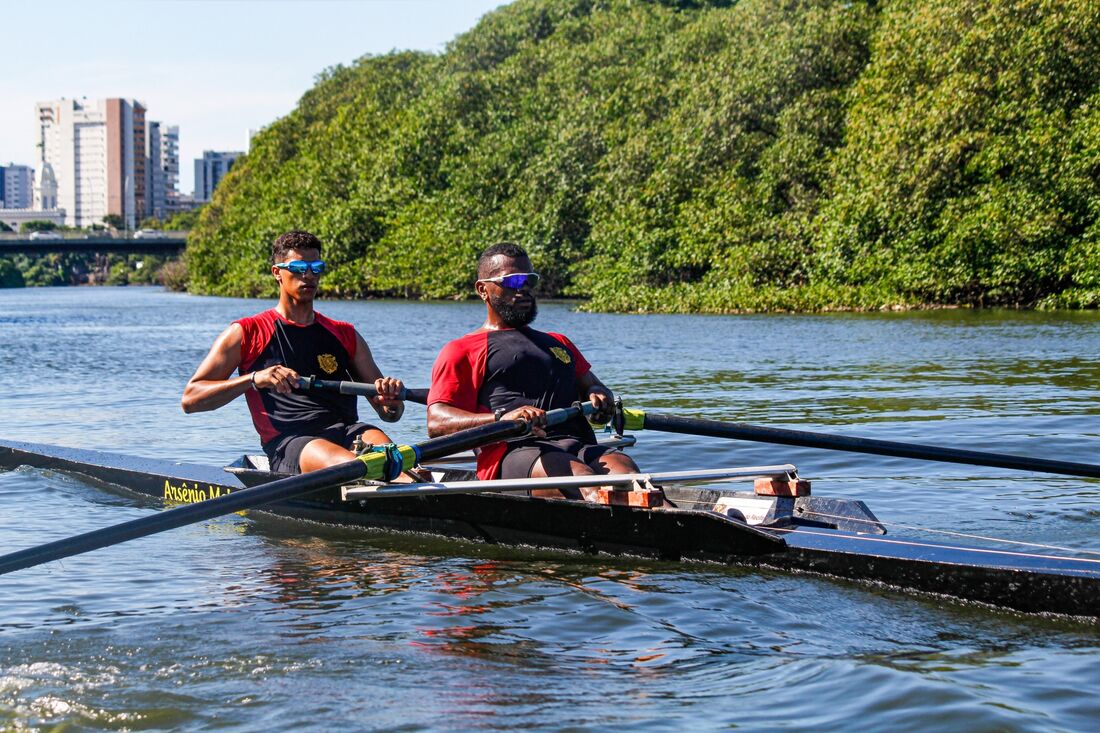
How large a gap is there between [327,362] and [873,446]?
11.7 ft

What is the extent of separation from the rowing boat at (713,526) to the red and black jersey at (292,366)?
14.6 inches

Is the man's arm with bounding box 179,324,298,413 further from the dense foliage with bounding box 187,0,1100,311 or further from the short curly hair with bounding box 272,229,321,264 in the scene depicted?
the dense foliage with bounding box 187,0,1100,311

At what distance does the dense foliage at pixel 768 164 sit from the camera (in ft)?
115

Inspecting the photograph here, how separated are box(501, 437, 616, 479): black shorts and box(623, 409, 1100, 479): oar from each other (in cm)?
50

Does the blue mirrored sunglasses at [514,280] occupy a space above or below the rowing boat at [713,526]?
above

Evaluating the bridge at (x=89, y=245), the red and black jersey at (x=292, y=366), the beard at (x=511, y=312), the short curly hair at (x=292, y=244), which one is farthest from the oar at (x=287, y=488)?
the bridge at (x=89, y=245)

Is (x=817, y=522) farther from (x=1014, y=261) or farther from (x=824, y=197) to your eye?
(x=824, y=197)

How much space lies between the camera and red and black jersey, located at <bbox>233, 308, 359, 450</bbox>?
8266 mm

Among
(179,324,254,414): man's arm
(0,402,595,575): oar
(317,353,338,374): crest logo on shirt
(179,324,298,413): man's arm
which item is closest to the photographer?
(0,402,595,575): oar

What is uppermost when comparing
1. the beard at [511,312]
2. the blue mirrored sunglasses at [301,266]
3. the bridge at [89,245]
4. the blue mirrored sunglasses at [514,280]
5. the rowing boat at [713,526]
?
the bridge at [89,245]

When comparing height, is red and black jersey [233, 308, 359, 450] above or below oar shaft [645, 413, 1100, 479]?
above

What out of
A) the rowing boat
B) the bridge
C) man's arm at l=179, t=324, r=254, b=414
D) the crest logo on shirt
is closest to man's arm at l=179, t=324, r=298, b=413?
man's arm at l=179, t=324, r=254, b=414

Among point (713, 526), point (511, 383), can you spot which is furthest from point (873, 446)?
point (511, 383)

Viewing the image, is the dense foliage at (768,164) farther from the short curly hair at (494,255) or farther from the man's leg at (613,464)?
the short curly hair at (494,255)
